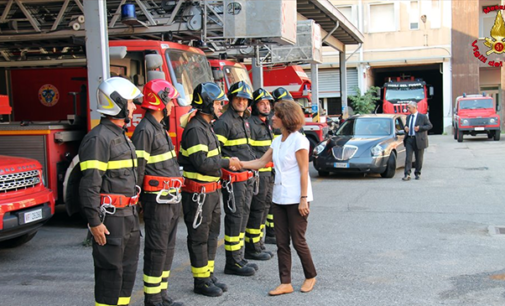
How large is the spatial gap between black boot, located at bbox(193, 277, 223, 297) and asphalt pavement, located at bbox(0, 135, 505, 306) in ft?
0.26

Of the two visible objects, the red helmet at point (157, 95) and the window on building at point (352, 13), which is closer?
the red helmet at point (157, 95)

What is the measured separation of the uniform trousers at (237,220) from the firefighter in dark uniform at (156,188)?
113cm

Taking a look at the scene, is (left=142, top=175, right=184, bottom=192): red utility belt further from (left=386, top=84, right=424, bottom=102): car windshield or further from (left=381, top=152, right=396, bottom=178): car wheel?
(left=386, top=84, right=424, bottom=102): car windshield

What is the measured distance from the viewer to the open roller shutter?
37594 mm

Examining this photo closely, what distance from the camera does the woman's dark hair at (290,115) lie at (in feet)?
18.3

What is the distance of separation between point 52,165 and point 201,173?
11.3ft

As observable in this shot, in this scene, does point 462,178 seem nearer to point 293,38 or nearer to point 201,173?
point 293,38

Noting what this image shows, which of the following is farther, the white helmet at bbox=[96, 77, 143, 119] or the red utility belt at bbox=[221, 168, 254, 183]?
the red utility belt at bbox=[221, 168, 254, 183]

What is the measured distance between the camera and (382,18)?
36.6 m

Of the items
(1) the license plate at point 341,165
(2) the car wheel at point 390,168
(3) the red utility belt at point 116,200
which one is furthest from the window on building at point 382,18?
(3) the red utility belt at point 116,200

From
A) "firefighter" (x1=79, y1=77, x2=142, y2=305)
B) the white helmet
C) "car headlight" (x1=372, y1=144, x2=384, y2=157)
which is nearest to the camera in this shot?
"firefighter" (x1=79, y1=77, x2=142, y2=305)

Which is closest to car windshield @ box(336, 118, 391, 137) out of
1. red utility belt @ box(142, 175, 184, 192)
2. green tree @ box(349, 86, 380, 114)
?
red utility belt @ box(142, 175, 184, 192)

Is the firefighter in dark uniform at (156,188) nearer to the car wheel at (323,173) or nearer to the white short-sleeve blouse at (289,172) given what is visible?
the white short-sleeve blouse at (289,172)

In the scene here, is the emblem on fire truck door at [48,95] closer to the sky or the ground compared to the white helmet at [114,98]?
closer to the sky
